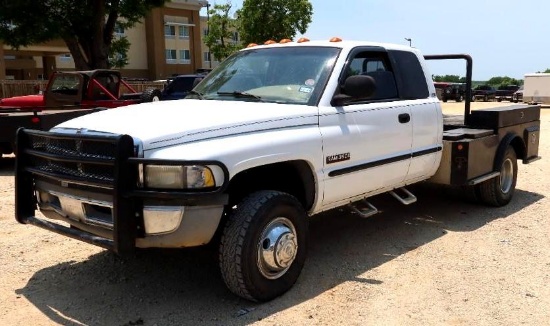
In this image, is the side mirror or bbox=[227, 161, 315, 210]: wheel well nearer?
bbox=[227, 161, 315, 210]: wheel well

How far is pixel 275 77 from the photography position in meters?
4.87

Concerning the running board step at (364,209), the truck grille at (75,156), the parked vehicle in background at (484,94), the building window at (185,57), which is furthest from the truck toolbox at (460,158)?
the building window at (185,57)

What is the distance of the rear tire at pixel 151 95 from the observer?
11.3 meters

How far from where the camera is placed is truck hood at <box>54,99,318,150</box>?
3664 mm

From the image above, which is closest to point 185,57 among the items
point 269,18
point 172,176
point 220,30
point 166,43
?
point 166,43

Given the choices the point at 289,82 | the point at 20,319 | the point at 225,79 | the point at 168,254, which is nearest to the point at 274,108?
the point at 289,82

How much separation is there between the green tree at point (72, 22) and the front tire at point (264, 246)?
769 inches

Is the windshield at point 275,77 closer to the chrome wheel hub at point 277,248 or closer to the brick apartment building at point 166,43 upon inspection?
the chrome wheel hub at point 277,248

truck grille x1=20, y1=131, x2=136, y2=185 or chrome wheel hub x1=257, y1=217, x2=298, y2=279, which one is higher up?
truck grille x1=20, y1=131, x2=136, y2=185

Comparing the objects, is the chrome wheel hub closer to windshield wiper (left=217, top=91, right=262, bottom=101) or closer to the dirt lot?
the dirt lot

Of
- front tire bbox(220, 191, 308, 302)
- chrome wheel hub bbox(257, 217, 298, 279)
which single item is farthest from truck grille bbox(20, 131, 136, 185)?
chrome wheel hub bbox(257, 217, 298, 279)

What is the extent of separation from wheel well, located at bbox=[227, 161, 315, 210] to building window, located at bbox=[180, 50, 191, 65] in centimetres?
5813

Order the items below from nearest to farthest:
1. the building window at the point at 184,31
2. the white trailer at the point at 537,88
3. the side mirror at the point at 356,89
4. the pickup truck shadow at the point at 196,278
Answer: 1. the pickup truck shadow at the point at 196,278
2. the side mirror at the point at 356,89
3. the white trailer at the point at 537,88
4. the building window at the point at 184,31

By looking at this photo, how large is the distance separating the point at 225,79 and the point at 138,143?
1.77 meters
